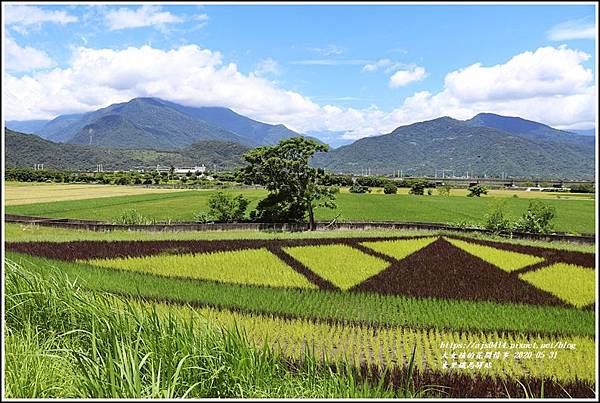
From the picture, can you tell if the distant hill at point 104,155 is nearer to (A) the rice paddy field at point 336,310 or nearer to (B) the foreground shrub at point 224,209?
(B) the foreground shrub at point 224,209

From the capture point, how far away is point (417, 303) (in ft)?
30.3

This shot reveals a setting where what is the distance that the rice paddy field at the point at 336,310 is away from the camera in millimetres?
4094

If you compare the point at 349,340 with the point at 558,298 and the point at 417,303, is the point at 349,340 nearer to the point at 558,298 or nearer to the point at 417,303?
the point at 417,303

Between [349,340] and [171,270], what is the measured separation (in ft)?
21.8

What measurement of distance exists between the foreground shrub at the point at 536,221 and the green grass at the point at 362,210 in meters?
6.75

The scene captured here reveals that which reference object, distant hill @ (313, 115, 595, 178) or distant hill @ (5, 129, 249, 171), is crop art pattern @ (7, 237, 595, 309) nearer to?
distant hill @ (5, 129, 249, 171)

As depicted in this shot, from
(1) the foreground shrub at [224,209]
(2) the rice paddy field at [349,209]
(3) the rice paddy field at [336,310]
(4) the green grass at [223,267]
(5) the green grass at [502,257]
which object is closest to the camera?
(3) the rice paddy field at [336,310]

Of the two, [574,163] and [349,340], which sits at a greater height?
[574,163]

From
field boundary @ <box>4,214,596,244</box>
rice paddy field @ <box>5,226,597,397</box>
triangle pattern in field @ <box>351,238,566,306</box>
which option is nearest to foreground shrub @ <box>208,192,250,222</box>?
field boundary @ <box>4,214,596,244</box>

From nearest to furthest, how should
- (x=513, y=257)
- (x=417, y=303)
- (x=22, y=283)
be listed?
(x=22, y=283), (x=417, y=303), (x=513, y=257)

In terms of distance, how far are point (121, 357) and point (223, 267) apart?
9689mm

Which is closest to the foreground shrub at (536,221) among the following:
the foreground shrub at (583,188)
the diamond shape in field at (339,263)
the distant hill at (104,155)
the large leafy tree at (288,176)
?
the large leafy tree at (288,176)

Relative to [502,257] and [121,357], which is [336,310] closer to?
[121,357]

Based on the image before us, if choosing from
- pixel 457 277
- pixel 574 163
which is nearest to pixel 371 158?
pixel 574 163
